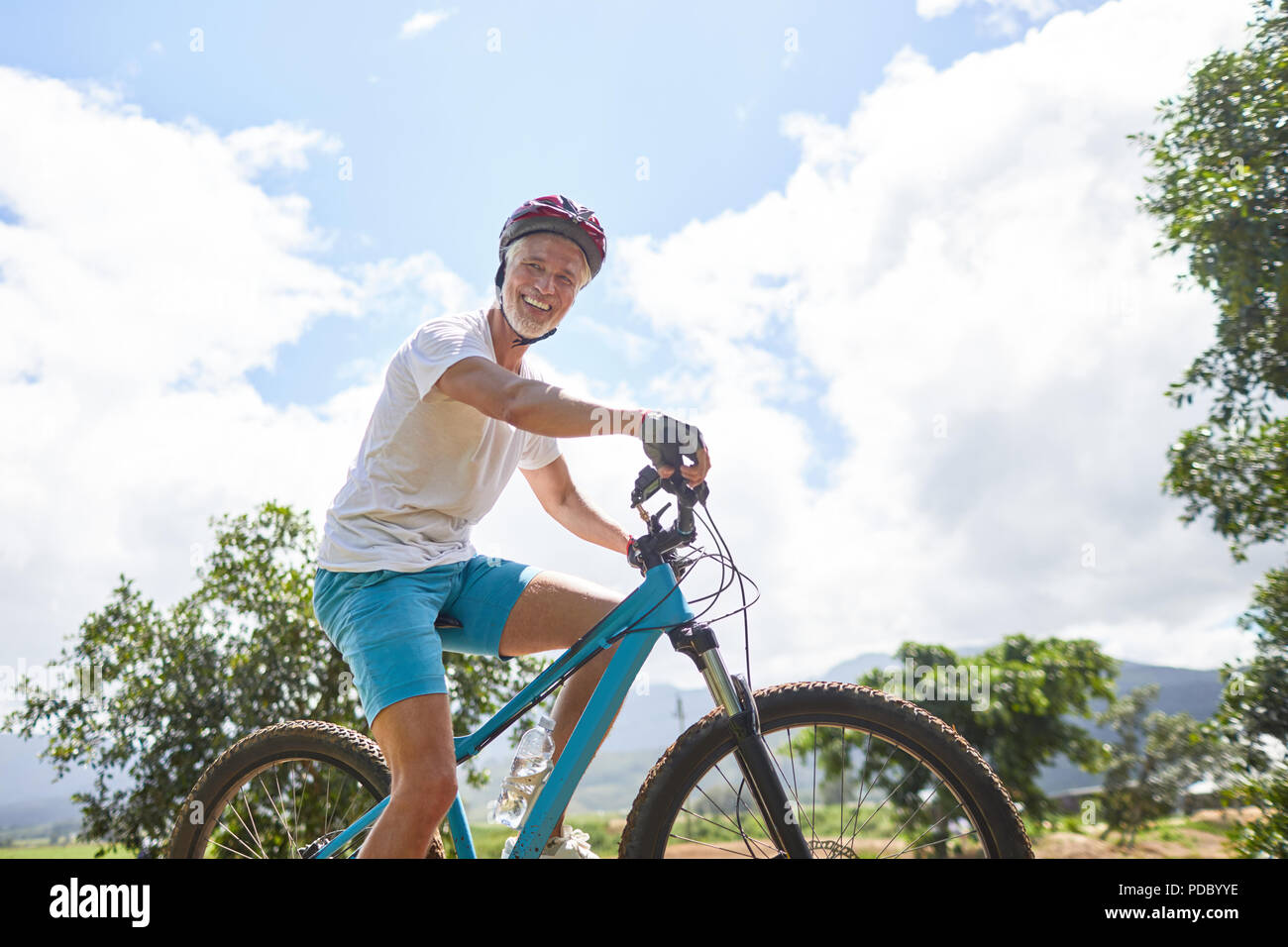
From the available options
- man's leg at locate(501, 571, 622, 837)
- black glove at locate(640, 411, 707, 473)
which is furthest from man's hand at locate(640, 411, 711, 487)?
man's leg at locate(501, 571, 622, 837)

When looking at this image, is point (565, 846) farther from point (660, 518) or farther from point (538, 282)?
point (538, 282)

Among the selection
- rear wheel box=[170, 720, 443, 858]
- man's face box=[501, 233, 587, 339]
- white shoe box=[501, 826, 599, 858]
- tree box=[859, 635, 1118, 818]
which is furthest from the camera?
tree box=[859, 635, 1118, 818]

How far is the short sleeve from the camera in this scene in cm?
222

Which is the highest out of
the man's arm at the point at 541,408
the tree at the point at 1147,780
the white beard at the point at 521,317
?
the white beard at the point at 521,317

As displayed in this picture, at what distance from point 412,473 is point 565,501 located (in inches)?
25.6

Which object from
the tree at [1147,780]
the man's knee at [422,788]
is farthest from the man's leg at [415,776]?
the tree at [1147,780]

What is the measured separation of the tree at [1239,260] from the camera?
24.5ft

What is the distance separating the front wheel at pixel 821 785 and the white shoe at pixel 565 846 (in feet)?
0.94

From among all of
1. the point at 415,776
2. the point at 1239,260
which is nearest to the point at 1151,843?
the point at 1239,260

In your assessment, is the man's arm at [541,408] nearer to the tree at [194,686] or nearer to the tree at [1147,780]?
the tree at [194,686]

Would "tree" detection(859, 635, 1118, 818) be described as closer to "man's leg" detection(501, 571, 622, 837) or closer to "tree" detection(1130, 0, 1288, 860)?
"tree" detection(1130, 0, 1288, 860)

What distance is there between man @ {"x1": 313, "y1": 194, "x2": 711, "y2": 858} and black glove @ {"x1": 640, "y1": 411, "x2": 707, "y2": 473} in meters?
0.04
